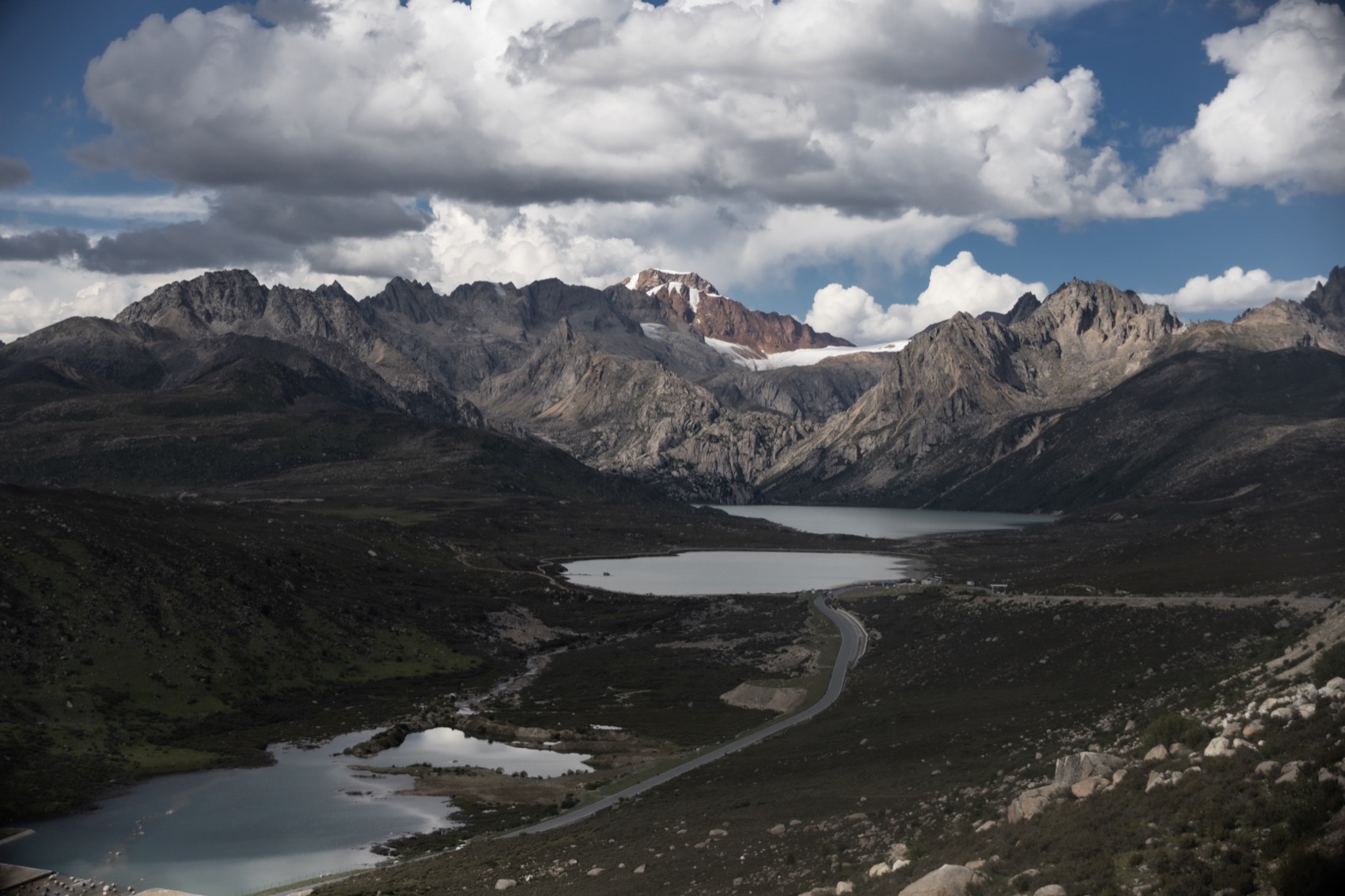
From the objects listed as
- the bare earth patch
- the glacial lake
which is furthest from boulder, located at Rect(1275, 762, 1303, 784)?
the bare earth patch

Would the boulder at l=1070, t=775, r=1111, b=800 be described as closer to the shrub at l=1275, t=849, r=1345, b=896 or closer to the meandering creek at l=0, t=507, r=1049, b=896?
the shrub at l=1275, t=849, r=1345, b=896

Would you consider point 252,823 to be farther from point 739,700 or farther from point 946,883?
point 946,883

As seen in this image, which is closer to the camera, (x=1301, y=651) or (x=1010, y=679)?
(x=1301, y=651)

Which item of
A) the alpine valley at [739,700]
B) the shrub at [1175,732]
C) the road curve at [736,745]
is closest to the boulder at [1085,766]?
the alpine valley at [739,700]

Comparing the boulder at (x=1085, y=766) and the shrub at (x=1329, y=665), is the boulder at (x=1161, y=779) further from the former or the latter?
the shrub at (x=1329, y=665)

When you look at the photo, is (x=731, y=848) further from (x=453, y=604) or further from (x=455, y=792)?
(x=453, y=604)

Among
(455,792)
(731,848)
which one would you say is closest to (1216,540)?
(455,792)

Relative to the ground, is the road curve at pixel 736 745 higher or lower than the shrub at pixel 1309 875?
lower
